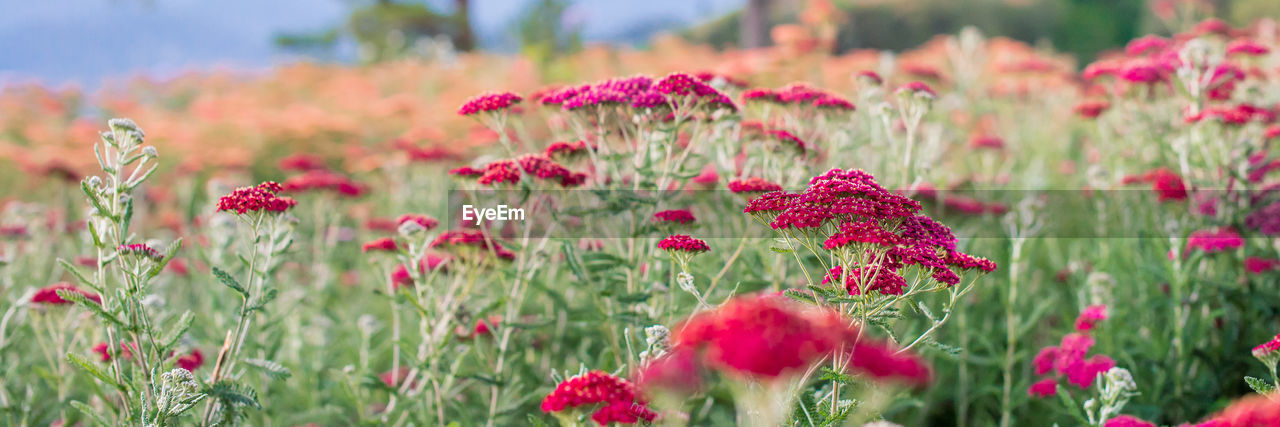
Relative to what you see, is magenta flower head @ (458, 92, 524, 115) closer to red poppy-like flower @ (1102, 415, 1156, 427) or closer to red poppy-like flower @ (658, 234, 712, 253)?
red poppy-like flower @ (658, 234, 712, 253)

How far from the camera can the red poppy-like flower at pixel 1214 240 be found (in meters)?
3.63

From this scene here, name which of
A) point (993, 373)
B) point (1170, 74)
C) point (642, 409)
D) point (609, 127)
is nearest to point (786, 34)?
point (1170, 74)

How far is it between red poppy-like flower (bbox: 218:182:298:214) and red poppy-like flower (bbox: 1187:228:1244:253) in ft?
12.7

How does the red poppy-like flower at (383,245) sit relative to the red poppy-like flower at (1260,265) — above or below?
above

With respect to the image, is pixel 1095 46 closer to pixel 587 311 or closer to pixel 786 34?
pixel 786 34

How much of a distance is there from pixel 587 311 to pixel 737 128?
3.44 feet

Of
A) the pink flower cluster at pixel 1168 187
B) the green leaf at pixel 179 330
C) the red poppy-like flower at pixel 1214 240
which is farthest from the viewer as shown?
the pink flower cluster at pixel 1168 187

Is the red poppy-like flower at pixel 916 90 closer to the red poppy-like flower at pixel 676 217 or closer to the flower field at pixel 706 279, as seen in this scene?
the flower field at pixel 706 279

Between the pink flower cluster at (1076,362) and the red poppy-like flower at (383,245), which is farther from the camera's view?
the red poppy-like flower at (383,245)

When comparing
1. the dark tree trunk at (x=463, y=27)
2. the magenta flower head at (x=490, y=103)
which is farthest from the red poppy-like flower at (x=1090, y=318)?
the dark tree trunk at (x=463, y=27)

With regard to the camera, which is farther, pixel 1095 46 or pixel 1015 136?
pixel 1095 46

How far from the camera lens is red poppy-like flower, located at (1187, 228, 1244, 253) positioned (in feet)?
11.9

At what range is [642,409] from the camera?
6.60 ft

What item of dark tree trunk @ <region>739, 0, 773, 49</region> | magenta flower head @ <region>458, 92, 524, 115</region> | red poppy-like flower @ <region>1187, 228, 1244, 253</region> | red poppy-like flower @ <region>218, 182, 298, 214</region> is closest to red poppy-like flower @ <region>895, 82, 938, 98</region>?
red poppy-like flower @ <region>1187, 228, 1244, 253</region>
